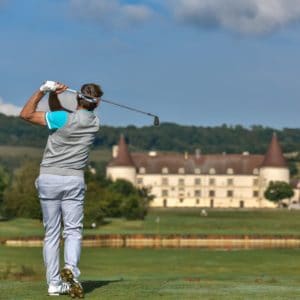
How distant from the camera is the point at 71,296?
1302 cm

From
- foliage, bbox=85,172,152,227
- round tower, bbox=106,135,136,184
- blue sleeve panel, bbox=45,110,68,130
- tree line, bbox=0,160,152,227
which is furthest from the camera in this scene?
round tower, bbox=106,135,136,184

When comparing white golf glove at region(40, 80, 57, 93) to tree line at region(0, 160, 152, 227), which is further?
tree line at region(0, 160, 152, 227)

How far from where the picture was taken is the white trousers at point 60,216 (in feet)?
43.7

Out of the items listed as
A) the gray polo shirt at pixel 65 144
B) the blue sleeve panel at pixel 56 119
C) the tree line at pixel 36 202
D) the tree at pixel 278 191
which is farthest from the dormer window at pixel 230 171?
the blue sleeve panel at pixel 56 119

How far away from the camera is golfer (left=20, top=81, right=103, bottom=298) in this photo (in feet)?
43.5

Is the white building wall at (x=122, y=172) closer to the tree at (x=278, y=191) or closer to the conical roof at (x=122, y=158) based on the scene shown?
the conical roof at (x=122, y=158)

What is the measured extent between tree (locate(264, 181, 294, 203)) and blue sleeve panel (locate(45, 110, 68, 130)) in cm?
17204

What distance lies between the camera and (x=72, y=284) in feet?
42.9

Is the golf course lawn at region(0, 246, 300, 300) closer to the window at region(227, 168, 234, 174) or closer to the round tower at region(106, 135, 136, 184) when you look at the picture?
the round tower at region(106, 135, 136, 184)

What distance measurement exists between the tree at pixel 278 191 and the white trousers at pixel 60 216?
172 meters

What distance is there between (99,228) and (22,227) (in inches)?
230

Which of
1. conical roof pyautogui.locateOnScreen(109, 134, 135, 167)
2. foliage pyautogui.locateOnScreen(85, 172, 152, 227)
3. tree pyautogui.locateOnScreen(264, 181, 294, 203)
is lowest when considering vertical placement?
foliage pyautogui.locateOnScreen(85, 172, 152, 227)

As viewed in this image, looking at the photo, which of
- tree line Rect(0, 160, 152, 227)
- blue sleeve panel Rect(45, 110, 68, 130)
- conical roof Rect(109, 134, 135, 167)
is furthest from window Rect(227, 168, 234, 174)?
blue sleeve panel Rect(45, 110, 68, 130)

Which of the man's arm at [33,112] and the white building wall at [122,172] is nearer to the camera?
the man's arm at [33,112]
